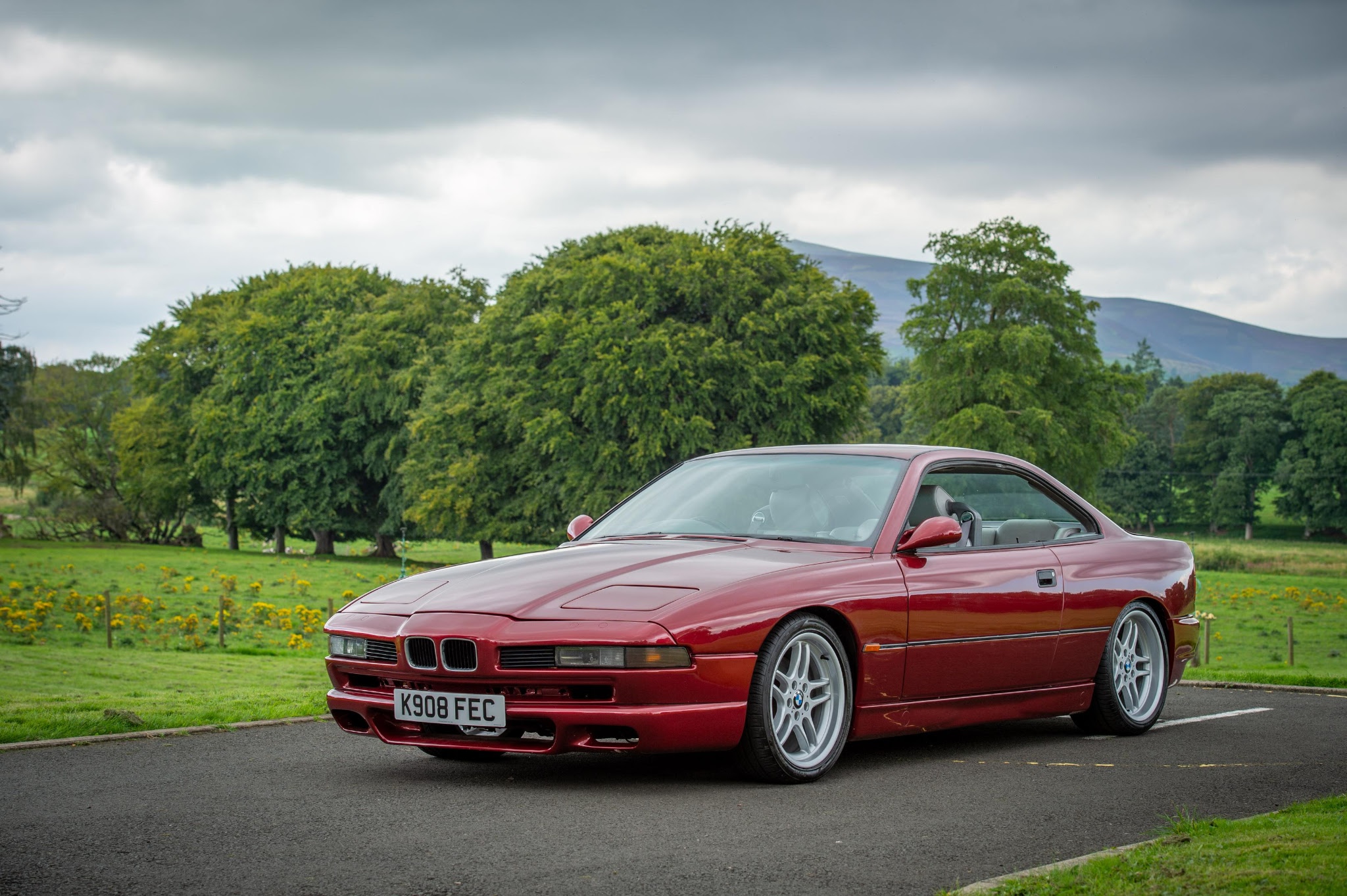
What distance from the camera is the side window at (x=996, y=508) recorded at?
7.29 m

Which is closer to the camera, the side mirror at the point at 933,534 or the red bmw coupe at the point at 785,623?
the red bmw coupe at the point at 785,623

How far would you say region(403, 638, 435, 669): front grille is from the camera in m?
5.79

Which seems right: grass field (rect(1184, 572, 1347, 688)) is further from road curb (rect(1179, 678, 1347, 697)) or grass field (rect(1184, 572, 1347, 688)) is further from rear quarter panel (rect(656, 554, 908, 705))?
rear quarter panel (rect(656, 554, 908, 705))

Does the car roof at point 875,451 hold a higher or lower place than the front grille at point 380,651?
higher

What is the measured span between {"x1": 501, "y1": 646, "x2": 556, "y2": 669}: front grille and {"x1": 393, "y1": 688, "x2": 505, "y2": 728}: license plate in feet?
0.50

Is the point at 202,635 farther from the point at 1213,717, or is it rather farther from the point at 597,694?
the point at 597,694

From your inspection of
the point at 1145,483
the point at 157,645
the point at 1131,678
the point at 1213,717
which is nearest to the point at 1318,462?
the point at 1145,483

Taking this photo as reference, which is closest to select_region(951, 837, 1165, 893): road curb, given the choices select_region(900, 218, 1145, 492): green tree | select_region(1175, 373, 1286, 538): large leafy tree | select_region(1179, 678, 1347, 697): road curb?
select_region(1179, 678, 1347, 697): road curb

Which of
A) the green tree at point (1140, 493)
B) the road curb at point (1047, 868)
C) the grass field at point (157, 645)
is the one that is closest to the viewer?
the road curb at point (1047, 868)

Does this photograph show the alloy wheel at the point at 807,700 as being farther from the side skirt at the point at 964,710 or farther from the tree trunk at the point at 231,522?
the tree trunk at the point at 231,522

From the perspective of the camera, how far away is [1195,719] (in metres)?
8.79

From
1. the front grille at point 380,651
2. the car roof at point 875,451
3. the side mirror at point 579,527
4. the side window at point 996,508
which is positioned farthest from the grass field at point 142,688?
the side window at point 996,508

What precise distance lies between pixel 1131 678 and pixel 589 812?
4.00 m

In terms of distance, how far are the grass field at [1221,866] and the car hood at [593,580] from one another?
2008 millimetres
